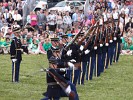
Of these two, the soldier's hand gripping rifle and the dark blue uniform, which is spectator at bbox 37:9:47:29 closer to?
the dark blue uniform

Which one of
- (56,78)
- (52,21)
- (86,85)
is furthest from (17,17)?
(56,78)

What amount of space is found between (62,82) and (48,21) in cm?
1733

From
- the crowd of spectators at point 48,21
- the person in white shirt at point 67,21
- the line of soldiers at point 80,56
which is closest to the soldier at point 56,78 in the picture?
the line of soldiers at point 80,56

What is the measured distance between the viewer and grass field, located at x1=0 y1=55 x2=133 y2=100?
15.6 meters

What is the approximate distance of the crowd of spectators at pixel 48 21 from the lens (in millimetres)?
26266

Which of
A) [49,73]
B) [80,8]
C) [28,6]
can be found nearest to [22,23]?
[28,6]

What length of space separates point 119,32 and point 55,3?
468 inches

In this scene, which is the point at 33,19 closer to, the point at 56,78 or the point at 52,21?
the point at 52,21

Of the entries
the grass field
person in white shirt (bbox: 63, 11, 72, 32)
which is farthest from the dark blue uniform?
person in white shirt (bbox: 63, 11, 72, 32)

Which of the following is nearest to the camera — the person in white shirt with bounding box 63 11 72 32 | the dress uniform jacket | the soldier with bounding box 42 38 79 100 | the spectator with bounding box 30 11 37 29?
the soldier with bounding box 42 38 79 100

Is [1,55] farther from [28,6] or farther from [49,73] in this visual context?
[49,73]

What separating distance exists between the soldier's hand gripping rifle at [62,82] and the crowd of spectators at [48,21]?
1373 cm

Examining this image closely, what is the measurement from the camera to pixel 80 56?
642 inches

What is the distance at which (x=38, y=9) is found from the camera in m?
31.3
